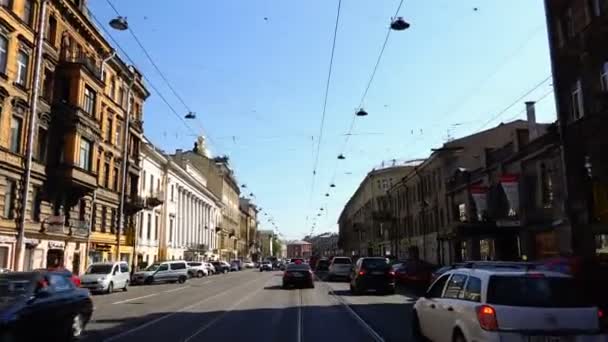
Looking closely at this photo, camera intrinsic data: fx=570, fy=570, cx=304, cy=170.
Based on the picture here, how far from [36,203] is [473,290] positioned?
97.3 ft

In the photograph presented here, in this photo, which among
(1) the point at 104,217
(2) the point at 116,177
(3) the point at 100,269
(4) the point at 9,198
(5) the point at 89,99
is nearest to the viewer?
(4) the point at 9,198

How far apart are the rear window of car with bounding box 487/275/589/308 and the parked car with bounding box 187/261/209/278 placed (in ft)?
155

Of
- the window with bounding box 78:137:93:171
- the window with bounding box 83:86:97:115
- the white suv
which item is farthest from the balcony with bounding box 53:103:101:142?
the white suv

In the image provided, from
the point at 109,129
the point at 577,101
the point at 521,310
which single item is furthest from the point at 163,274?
the point at 521,310

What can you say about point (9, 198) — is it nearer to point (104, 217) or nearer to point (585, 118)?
point (104, 217)

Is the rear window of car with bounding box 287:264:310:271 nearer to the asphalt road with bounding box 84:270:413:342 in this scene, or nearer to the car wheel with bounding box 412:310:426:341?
the asphalt road with bounding box 84:270:413:342

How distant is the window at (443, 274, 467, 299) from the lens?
8.91 meters

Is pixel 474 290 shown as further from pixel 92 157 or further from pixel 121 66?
pixel 121 66

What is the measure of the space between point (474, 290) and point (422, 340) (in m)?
2.77

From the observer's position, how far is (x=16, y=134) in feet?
99.7

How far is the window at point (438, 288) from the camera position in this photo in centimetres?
993

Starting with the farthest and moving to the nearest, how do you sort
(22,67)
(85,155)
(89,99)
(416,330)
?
(89,99), (85,155), (22,67), (416,330)

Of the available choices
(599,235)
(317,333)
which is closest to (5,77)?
(317,333)

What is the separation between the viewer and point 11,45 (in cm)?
2898
